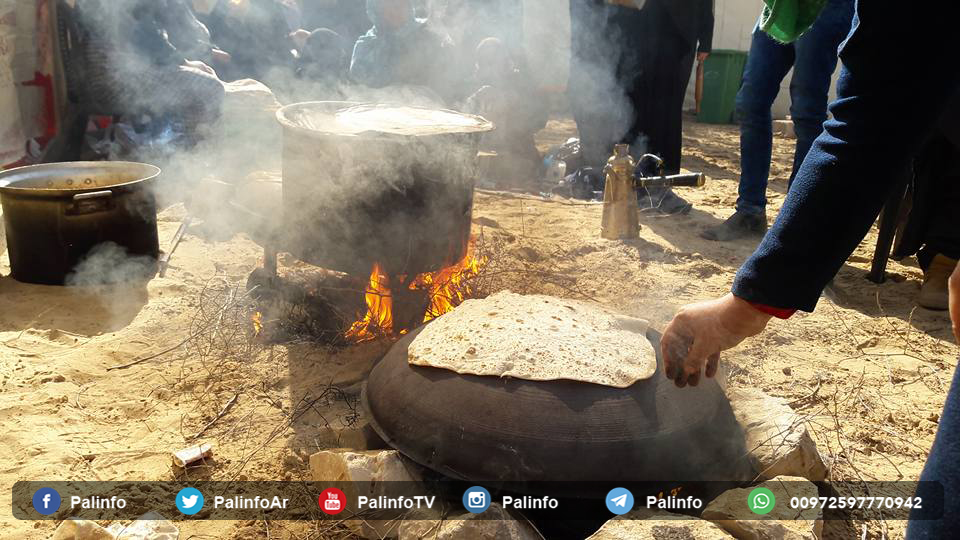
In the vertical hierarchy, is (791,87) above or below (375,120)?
above

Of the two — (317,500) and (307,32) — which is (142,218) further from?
(307,32)

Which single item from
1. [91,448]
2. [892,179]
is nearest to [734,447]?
[892,179]

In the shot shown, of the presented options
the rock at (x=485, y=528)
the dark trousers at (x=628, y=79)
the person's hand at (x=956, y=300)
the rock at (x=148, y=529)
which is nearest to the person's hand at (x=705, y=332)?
the person's hand at (x=956, y=300)

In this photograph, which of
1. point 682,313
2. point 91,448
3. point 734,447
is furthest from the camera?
point 91,448

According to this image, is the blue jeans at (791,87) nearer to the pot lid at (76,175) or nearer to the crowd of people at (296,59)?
the crowd of people at (296,59)

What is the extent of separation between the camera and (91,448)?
285 centimetres

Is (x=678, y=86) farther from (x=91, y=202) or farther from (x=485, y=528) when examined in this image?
(x=485, y=528)

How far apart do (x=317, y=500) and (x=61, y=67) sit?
6878 millimetres

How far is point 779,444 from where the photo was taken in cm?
245

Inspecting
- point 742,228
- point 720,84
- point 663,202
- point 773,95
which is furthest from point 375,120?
point 720,84

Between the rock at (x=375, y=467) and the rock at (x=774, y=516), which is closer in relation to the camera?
the rock at (x=774, y=516)

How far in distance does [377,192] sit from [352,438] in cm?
119

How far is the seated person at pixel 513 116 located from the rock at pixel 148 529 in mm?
6176

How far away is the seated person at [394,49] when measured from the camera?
818cm
